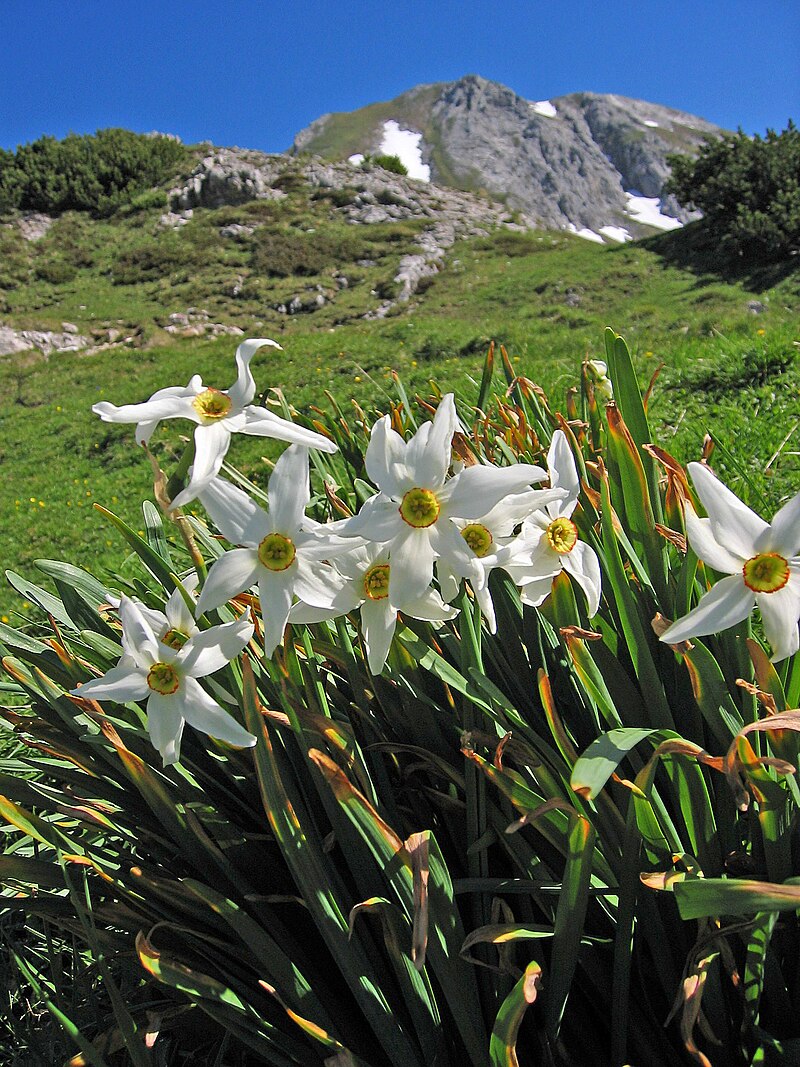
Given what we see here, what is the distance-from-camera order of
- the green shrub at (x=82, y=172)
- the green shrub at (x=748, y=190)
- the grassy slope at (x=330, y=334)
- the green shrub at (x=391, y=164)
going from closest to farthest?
the grassy slope at (x=330, y=334) < the green shrub at (x=748, y=190) < the green shrub at (x=82, y=172) < the green shrub at (x=391, y=164)

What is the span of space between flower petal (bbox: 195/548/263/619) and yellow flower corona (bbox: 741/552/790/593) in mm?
478

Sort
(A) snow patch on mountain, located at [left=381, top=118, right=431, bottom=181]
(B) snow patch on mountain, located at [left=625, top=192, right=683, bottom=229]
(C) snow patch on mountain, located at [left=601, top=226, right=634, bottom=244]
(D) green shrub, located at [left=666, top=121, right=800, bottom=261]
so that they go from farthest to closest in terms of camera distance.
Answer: (B) snow patch on mountain, located at [left=625, top=192, right=683, bottom=229], (C) snow patch on mountain, located at [left=601, top=226, right=634, bottom=244], (A) snow patch on mountain, located at [left=381, top=118, right=431, bottom=181], (D) green shrub, located at [left=666, top=121, right=800, bottom=261]

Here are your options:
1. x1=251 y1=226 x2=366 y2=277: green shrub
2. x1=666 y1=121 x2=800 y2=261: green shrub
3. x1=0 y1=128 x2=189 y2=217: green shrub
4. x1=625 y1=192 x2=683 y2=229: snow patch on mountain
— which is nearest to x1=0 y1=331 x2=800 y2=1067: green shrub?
x1=666 y1=121 x2=800 y2=261: green shrub

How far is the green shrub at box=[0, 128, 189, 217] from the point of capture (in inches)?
924

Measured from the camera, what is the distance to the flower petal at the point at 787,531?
66cm

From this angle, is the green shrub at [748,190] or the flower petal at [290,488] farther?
the green shrub at [748,190]

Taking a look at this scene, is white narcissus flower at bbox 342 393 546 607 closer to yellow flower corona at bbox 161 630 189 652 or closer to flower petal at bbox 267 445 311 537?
flower petal at bbox 267 445 311 537

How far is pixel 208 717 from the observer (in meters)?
0.77

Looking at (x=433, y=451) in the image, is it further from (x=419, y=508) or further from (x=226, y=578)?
(x=226, y=578)

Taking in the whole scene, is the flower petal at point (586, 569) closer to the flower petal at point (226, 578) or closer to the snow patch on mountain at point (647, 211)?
the flower petal at point (226, 578)

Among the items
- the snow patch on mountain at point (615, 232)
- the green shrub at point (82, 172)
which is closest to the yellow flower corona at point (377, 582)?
the green shrub at point (82, 172)

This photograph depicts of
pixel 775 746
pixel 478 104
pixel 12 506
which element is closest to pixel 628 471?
pixel 775 746

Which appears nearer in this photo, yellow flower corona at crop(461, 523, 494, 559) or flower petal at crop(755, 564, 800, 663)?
flower petal at crop(755, 564, 800, 663)

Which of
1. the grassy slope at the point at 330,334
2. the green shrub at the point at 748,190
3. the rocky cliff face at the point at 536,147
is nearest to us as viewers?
the grassy slope at the point at 330,334
